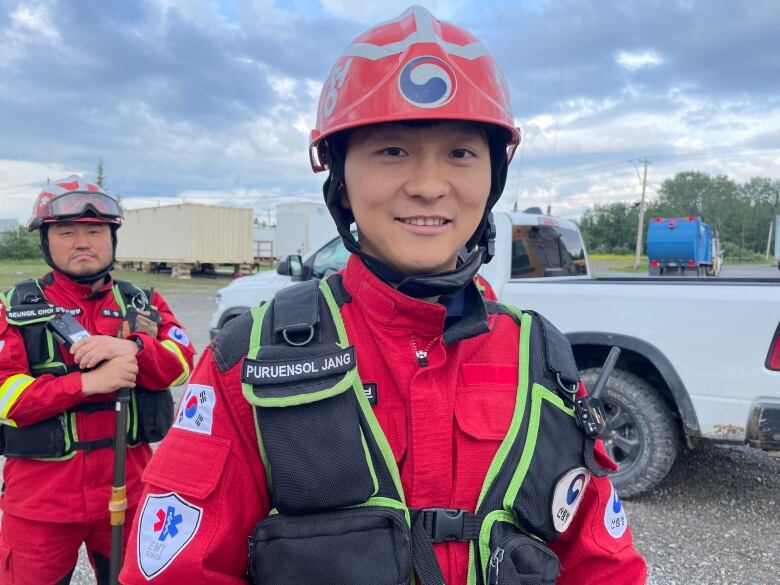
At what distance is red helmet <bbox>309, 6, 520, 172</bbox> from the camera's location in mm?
1244

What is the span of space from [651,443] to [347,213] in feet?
11.3

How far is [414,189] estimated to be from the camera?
125cm

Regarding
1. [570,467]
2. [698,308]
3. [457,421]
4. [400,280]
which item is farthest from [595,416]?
[698,308]

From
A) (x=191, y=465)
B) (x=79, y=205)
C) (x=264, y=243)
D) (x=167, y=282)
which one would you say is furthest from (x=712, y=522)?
(x=264, y=243)

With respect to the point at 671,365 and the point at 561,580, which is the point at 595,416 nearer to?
the point at 561,580

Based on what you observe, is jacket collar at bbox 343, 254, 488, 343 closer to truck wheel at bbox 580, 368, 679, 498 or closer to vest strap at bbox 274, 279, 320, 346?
vest strap at bbox 274, 279, 320, 346

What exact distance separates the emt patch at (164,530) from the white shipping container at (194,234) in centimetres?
2445

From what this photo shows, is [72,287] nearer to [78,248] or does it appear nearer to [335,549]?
[78,248]

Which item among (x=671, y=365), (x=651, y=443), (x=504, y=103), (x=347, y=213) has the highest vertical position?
(x=504, y=103)

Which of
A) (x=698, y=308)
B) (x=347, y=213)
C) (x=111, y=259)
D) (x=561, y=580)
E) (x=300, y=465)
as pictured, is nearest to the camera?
(x=300, y=465)

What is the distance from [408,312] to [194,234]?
2473 centimetres

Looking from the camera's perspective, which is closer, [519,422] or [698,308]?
[519,422]

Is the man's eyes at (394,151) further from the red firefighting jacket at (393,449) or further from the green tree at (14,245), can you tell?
the green tree at (14,245)

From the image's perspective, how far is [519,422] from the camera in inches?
48.5
